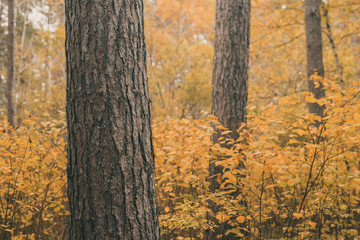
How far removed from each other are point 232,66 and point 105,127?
79.1 inches

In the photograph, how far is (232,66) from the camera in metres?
2.97

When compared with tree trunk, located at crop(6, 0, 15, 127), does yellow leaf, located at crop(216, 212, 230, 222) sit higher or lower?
lower

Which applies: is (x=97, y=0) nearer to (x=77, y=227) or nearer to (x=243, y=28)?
(x=77, y=227)

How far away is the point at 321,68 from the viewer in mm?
4871

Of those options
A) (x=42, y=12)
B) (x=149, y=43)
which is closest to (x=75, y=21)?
(x=149, y=43)

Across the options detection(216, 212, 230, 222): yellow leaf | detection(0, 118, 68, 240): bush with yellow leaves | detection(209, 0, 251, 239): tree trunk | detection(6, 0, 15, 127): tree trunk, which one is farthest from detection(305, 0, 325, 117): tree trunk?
detection(6, 0, 15, 127): tree trunk

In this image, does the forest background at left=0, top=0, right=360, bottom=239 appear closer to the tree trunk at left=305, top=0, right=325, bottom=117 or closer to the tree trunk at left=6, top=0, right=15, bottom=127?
the tree trunk at left=305, top=0, right=325, bottom=117

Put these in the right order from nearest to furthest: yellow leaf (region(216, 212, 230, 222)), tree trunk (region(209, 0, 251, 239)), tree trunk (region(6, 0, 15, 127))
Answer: yellow leaf (region(216, 212, 230, 222)) → tree trunk (region(209, 0, 251, 239)) → tree trunk (region(6, 0, 15, 127))

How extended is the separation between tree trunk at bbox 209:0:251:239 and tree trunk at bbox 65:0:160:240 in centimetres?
163

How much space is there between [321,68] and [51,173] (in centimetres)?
493

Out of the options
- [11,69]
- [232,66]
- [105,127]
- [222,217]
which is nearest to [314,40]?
[232,66]

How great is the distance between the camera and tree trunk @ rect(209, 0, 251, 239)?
9.66 feet

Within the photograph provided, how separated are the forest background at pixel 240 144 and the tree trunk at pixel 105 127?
0.82 meters

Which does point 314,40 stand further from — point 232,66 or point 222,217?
point 222,217
